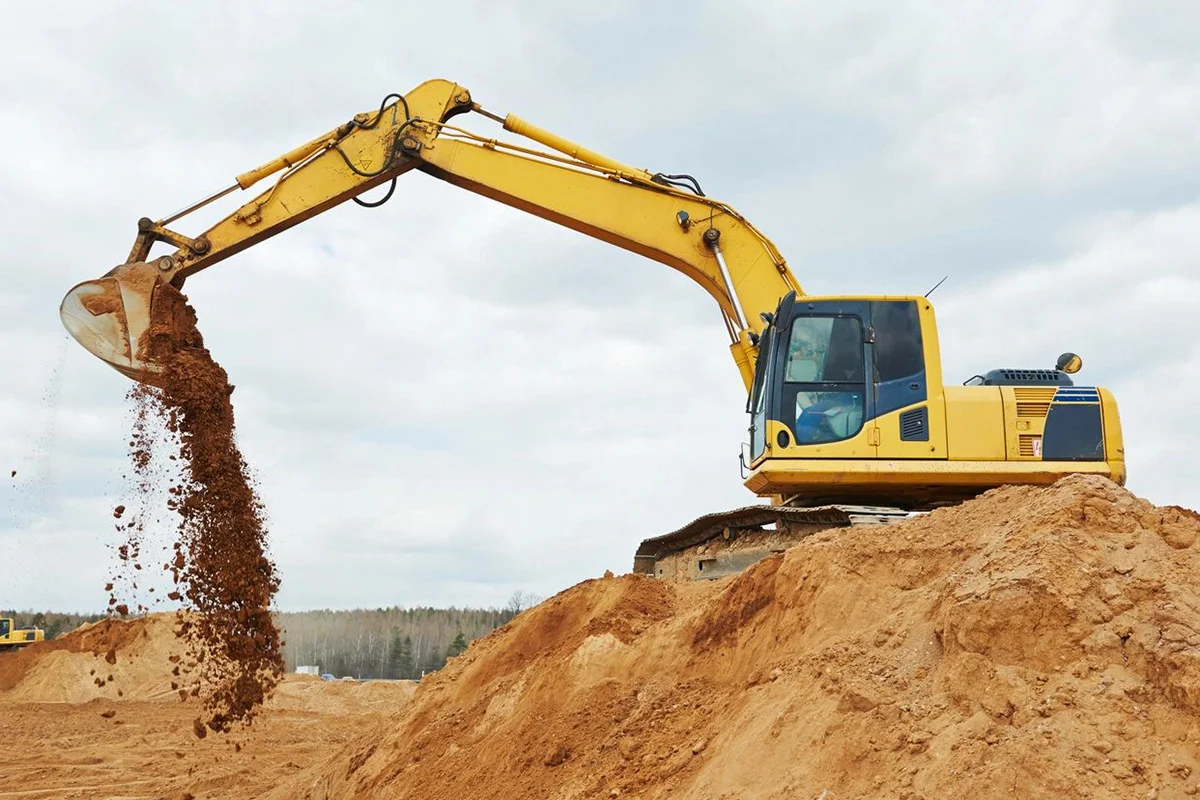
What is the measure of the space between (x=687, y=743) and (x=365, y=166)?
712 centimetres

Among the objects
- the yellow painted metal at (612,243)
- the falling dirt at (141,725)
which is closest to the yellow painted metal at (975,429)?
the yellow painted metal at (612,243)

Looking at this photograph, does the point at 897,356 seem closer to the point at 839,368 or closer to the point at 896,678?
the point at 839,368

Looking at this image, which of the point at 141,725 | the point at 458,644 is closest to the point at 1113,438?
the point at 141,725

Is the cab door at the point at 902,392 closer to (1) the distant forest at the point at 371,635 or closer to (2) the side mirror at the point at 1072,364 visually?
(2) the side mirror at the point at 1072,364

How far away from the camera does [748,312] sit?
1128 centimetres

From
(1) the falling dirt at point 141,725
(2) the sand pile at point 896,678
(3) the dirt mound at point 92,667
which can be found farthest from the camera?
(3) the dirt mound at point 92,667

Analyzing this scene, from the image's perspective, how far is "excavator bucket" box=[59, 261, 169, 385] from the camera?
384 inches

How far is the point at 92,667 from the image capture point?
25797mm

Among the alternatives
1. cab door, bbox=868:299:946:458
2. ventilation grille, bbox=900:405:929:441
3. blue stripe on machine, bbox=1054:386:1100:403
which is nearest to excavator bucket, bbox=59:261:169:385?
cab door, bbox=868:299:946:458

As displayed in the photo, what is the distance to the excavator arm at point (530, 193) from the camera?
35.5ft

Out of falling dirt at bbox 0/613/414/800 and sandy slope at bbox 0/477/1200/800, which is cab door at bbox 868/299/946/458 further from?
falling dirt at bbox 0/613/414/800

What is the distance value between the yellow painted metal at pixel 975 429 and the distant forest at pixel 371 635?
38.1 metres

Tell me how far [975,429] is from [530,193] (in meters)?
4.90

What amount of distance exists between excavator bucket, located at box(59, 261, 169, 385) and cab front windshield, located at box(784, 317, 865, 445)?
5518 mm
